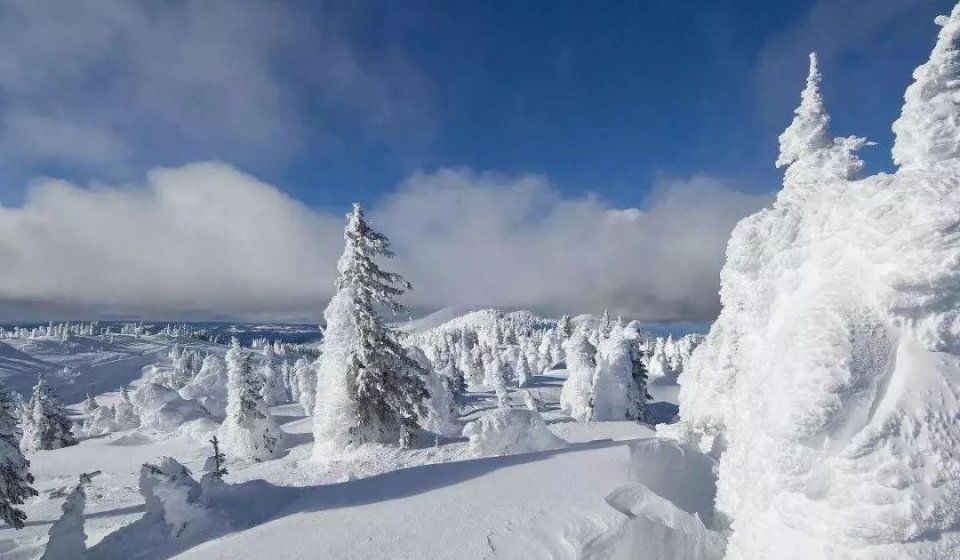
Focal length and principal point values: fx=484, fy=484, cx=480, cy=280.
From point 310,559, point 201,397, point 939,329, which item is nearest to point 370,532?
point 310,559

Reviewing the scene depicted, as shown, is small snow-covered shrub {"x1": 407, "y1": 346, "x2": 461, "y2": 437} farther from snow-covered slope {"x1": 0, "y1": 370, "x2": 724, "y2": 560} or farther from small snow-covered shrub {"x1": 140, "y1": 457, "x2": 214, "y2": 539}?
small snow-covered shrub {"x1": 140, "y1": 457, "x2": 214, "y2": 539}

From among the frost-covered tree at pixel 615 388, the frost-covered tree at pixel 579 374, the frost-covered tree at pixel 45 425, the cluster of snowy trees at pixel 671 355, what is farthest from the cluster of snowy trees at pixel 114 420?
the cluster of snowy trees at pixel 671 355

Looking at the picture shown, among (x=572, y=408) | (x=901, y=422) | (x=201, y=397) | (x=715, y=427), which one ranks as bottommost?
(x=201, y=397)

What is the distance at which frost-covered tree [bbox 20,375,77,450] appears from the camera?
56.2 meters

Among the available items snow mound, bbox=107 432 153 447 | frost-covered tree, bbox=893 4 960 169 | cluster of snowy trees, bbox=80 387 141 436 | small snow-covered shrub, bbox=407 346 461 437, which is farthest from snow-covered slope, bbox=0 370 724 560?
cluster of snowy trees, bbox=80 387 141 436

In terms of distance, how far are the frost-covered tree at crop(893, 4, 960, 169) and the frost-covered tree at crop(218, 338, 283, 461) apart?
37438 millimetres

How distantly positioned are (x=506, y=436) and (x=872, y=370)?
13.4 metres

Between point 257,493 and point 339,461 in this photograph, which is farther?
point 339,461

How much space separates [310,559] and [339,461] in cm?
1207

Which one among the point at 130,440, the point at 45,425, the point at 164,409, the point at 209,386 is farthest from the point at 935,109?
the point at 209,386

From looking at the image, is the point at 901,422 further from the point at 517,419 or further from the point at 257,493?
the point at 257,493

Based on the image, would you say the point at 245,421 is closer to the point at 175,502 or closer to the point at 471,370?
the point at 175,502

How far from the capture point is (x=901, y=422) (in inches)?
264

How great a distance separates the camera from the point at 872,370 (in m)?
7.05
